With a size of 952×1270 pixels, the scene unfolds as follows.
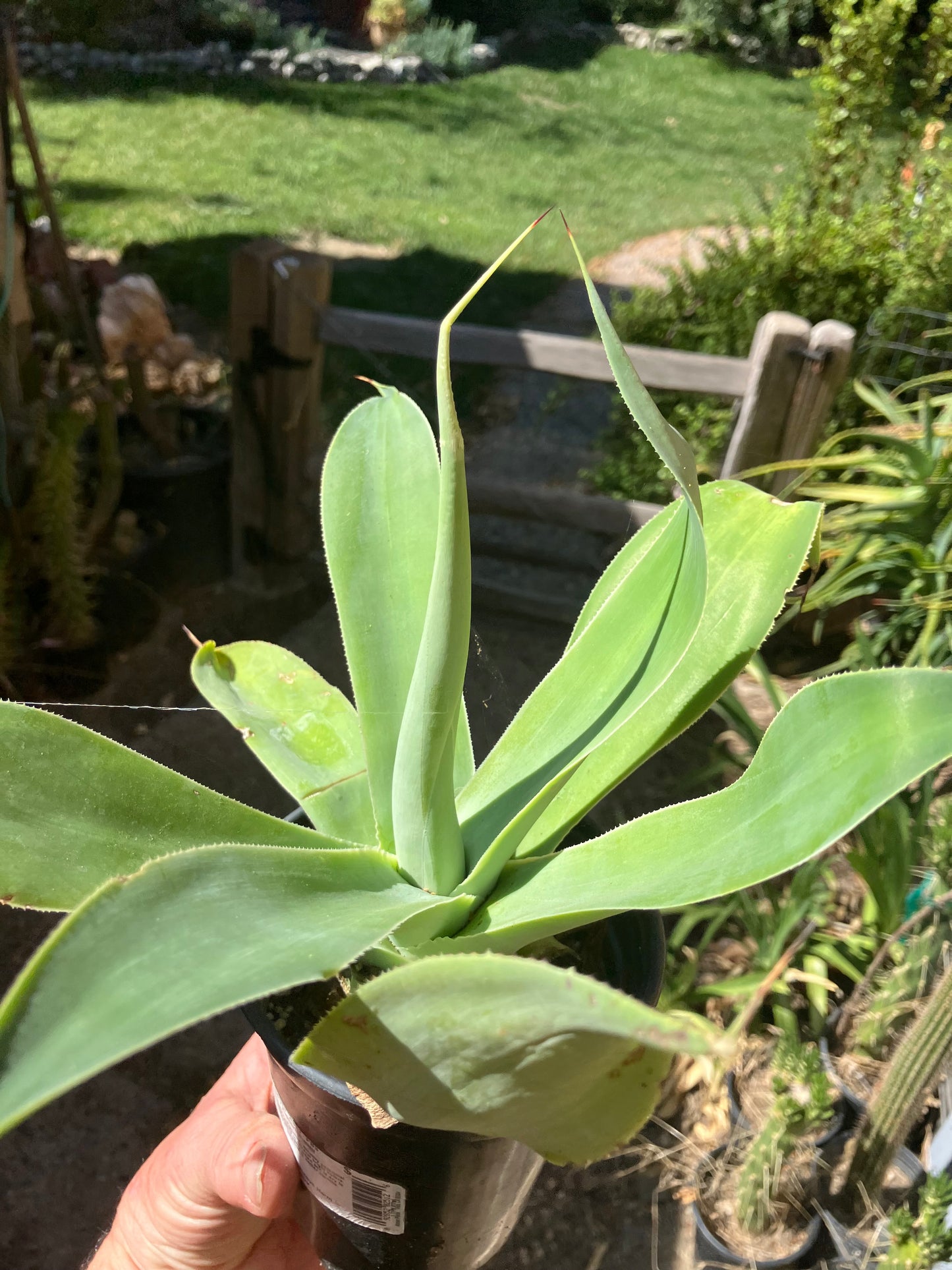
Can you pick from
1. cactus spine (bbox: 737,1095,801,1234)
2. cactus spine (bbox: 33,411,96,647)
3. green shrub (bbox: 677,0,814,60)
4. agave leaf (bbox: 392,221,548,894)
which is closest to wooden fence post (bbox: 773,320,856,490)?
cactus spine (bbox: 737,1095,801,1234)

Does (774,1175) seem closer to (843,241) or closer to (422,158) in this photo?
(843,241)

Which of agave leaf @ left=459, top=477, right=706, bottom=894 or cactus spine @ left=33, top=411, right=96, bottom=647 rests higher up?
agave leaf @ left=459, top=477, right=706, bottom=894

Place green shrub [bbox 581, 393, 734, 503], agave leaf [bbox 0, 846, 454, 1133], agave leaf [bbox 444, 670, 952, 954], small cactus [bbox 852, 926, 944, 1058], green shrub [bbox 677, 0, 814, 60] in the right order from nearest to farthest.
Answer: agave leaf [bbox 0, 846, 454, 1133] → agave leaf [bbox 444, 670, 952, 954] → small cactus [bbox 852, 926, 944, 1058] → green shrub [bbox 581, 393, 734, 503] → green shrub [bbox 677, 0, 814, 60]

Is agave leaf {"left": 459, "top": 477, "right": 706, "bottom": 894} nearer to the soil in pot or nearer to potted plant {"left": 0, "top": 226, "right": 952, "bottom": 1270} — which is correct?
potted plant {"left": 0, "top": 226, "right": 952, "bottom": 1270}

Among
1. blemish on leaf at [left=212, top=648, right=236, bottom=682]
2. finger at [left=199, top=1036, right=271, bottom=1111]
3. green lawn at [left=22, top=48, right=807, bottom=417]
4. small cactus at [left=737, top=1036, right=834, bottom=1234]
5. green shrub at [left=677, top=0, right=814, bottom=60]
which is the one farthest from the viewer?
green shrub at [left=677, top=0, right=814, bottom=60]

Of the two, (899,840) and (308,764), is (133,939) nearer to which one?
(308,764)

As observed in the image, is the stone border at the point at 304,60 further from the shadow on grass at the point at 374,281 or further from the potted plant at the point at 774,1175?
the potted plant at the point at 774,1175
